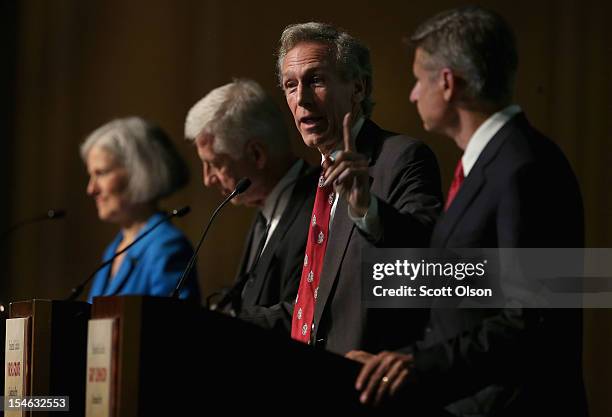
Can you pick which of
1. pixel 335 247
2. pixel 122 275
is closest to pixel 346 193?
pixel 335 247

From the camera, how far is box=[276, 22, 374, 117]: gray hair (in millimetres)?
3340

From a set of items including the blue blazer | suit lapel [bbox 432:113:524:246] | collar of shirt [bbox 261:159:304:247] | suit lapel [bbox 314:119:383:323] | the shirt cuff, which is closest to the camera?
suit lapel [bbox 432:113:524:246]

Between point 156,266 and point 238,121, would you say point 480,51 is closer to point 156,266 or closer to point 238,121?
point 238,121

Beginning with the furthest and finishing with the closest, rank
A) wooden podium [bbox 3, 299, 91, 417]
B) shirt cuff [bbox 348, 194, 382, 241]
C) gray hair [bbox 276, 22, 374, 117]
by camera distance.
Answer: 1. gray hair [bbox 276, 22, 374, 117]
2. wooden podium [bbox 3, 299, 91, 417]
3. shirt cuff [bbox 348, 194, 382, 241]

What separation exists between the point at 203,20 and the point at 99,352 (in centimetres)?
430

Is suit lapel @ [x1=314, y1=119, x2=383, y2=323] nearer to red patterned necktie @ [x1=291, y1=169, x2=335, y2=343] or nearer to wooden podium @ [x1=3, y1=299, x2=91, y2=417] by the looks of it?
red patterned necktie @ [x1=291, y1=169, x2=335, y2=343]

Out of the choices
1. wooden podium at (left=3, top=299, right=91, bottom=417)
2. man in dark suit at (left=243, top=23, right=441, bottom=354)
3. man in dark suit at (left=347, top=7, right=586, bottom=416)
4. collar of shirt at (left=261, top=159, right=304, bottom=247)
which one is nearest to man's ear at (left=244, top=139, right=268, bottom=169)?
collar of shirt at (left=261, top=159, right=304, bottom=247)

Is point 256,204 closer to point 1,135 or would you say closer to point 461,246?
point 461,246

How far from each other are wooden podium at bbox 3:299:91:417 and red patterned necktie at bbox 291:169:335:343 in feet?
2.04

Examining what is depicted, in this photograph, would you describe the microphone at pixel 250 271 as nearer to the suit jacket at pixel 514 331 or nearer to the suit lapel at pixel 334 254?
the suit lapel at pixel 334 254

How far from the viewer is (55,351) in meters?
2.88

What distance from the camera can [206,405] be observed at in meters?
2.33

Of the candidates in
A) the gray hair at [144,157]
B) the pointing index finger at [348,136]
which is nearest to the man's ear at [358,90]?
the pointing index finger at [348,136]

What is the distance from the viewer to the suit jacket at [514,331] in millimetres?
2340
